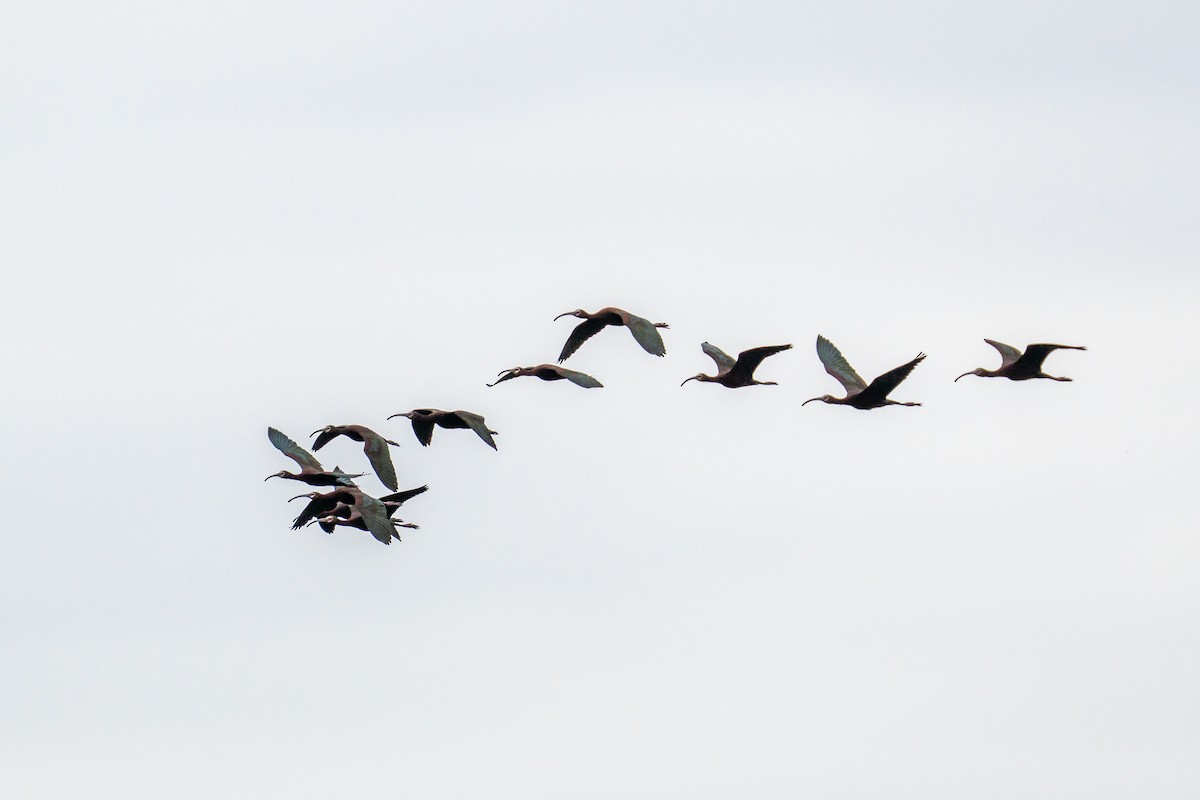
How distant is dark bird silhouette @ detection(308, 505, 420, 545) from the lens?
50.9 m

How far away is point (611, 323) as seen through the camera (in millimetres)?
54062

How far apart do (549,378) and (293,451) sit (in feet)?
21.0

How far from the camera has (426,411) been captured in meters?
54.7

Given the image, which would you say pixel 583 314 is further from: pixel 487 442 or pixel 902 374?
pixel 902 374

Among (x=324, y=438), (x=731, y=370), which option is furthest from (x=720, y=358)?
(x=324, y=438)

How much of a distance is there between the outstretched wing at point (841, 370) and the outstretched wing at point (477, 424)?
263 inches

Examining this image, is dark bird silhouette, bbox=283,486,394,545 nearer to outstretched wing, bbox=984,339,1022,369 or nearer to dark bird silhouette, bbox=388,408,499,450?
dark bird silhouette, bbox=388,408,499,450

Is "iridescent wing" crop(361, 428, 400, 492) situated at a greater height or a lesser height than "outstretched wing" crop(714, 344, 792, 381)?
lesser

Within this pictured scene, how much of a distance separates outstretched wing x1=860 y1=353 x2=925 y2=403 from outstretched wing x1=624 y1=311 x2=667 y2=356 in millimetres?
4169

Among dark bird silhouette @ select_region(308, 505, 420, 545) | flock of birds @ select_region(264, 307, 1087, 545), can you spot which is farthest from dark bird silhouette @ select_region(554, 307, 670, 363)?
dark bird silhouette @ select_region(308, 505, 420, 545)

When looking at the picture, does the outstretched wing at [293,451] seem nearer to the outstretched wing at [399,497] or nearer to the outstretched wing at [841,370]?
the outstretched wing at [399,497]

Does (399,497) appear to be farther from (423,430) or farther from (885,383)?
(885,383)

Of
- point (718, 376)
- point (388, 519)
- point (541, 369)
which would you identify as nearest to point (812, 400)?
point (718, 376)

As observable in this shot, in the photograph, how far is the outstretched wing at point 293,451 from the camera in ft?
184
